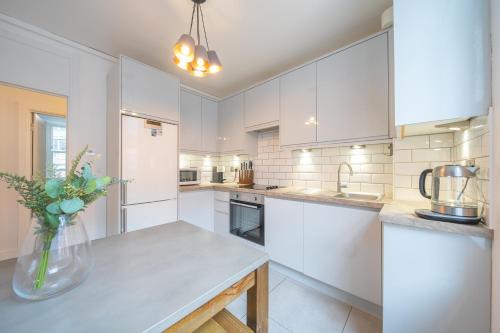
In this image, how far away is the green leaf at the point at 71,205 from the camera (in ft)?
1.70

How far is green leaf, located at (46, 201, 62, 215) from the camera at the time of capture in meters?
0.53

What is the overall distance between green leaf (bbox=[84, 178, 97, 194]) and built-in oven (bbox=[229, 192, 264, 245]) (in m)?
1.72

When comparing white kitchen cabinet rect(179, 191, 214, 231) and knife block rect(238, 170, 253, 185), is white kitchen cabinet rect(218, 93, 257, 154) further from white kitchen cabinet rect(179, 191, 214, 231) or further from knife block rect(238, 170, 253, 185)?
white kitchen cabinet rect(179, 191, 214, 231)

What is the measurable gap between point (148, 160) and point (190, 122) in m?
0.93

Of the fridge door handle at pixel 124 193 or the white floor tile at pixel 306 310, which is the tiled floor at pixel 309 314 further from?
the fridge door handle at pixel 124 193

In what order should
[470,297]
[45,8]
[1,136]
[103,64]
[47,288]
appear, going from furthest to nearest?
[1,136] < [103,64] < [45,8] < [470,297] < [47,288]

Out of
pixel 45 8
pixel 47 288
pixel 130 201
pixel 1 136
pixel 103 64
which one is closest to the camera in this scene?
pixel 47 288

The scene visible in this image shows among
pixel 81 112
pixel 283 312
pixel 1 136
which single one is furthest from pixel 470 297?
pixel 1 136

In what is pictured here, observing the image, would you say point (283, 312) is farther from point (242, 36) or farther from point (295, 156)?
point (242, 36)

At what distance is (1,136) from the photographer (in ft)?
7.80

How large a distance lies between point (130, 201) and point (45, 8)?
1.68m

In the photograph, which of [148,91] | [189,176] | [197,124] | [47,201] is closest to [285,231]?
[189,176]

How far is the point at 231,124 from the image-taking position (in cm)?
284

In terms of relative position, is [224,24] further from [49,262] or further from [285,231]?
[285,231]
